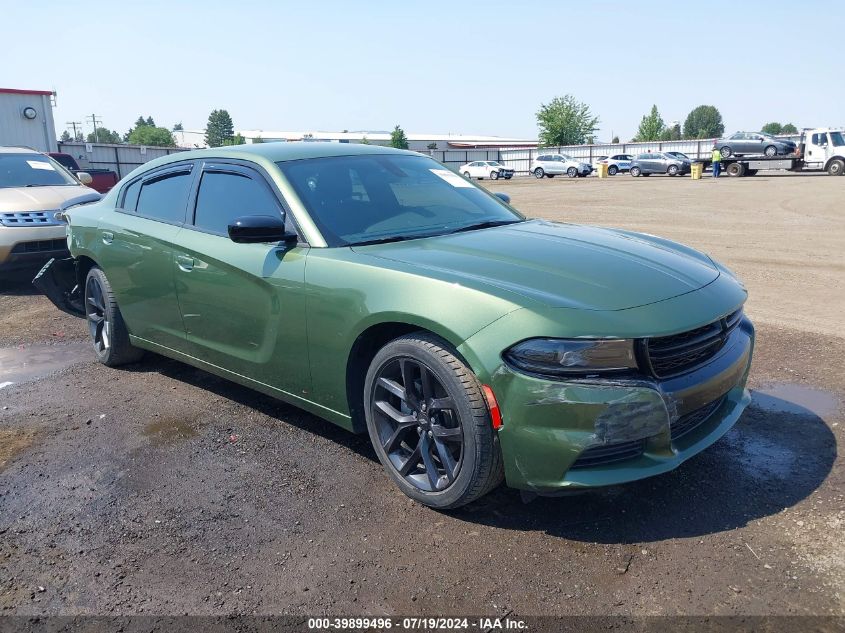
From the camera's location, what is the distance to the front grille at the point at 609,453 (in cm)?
285

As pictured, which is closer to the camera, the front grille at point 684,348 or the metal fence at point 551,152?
the front grille at point 684,348

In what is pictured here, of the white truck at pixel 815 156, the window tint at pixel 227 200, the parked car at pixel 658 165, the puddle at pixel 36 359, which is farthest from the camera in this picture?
the parked car at pixel 658 165

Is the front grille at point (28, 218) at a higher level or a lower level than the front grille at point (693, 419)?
higher

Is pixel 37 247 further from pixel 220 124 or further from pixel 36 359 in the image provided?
pixel 220 124

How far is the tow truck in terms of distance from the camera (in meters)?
31.8

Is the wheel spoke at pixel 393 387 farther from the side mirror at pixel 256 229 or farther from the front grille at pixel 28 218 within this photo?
the front grille at pixel 28 218

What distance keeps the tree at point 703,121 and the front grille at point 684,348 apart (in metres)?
164

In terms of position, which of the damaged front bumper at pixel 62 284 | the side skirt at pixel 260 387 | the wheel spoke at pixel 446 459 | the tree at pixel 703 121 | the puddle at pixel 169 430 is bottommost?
the puddle at pixel 169 430

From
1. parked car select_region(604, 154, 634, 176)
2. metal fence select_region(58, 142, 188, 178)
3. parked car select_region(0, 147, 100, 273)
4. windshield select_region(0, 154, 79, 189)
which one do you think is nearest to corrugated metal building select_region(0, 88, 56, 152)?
metal fence select_region(58, 142, 188, 178)

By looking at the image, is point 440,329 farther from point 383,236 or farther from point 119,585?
point 119,585

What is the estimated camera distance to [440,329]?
10.0 feet

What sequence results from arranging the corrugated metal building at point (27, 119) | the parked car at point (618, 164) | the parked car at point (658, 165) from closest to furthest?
the corrugated metal building at point (27, 119) < the parked car at point (658, 165) < the parked car at point (618, 164)

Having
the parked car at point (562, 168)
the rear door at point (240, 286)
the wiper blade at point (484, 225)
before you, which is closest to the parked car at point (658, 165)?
the parked car at point (562, 168)

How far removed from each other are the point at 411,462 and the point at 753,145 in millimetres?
36065
